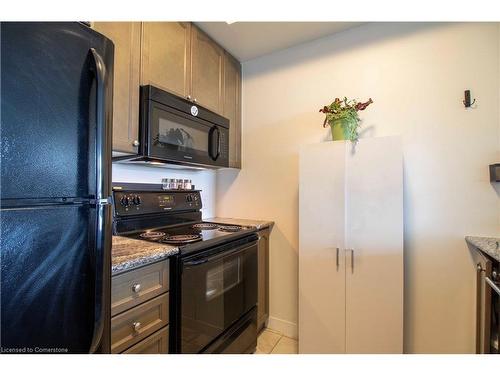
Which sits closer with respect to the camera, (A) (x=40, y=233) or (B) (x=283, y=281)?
(A) (x=40, y=233)

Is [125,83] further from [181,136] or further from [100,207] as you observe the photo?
[100,207]

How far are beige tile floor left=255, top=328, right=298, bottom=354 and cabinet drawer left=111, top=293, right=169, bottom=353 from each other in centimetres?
109

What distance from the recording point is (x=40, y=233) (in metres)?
0.57

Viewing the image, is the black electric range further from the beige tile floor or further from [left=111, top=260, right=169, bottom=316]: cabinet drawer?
the beige tile floor

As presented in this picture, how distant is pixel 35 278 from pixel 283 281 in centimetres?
186

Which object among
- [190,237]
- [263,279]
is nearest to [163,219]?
[190,237]

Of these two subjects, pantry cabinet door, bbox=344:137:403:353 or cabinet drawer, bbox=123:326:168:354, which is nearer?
cabinet drawer, bbox=123:326:168:354

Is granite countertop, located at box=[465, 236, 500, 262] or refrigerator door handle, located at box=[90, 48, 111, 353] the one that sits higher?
refrigerator door handle, located at box=[90, 48, 111, 353]

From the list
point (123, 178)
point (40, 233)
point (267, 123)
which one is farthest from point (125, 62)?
point (267, 123)

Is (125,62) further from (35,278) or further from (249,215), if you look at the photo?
(249,215)

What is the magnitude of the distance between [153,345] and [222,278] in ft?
1.68

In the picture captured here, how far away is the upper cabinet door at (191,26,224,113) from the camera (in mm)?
1706

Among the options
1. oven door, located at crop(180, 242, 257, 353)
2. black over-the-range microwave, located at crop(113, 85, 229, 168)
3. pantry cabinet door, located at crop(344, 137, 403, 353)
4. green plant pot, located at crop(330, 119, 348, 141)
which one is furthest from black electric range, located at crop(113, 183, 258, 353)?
green plant pot, located at crop(330, 119, 348, 141)

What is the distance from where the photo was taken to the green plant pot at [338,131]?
1618 mm
